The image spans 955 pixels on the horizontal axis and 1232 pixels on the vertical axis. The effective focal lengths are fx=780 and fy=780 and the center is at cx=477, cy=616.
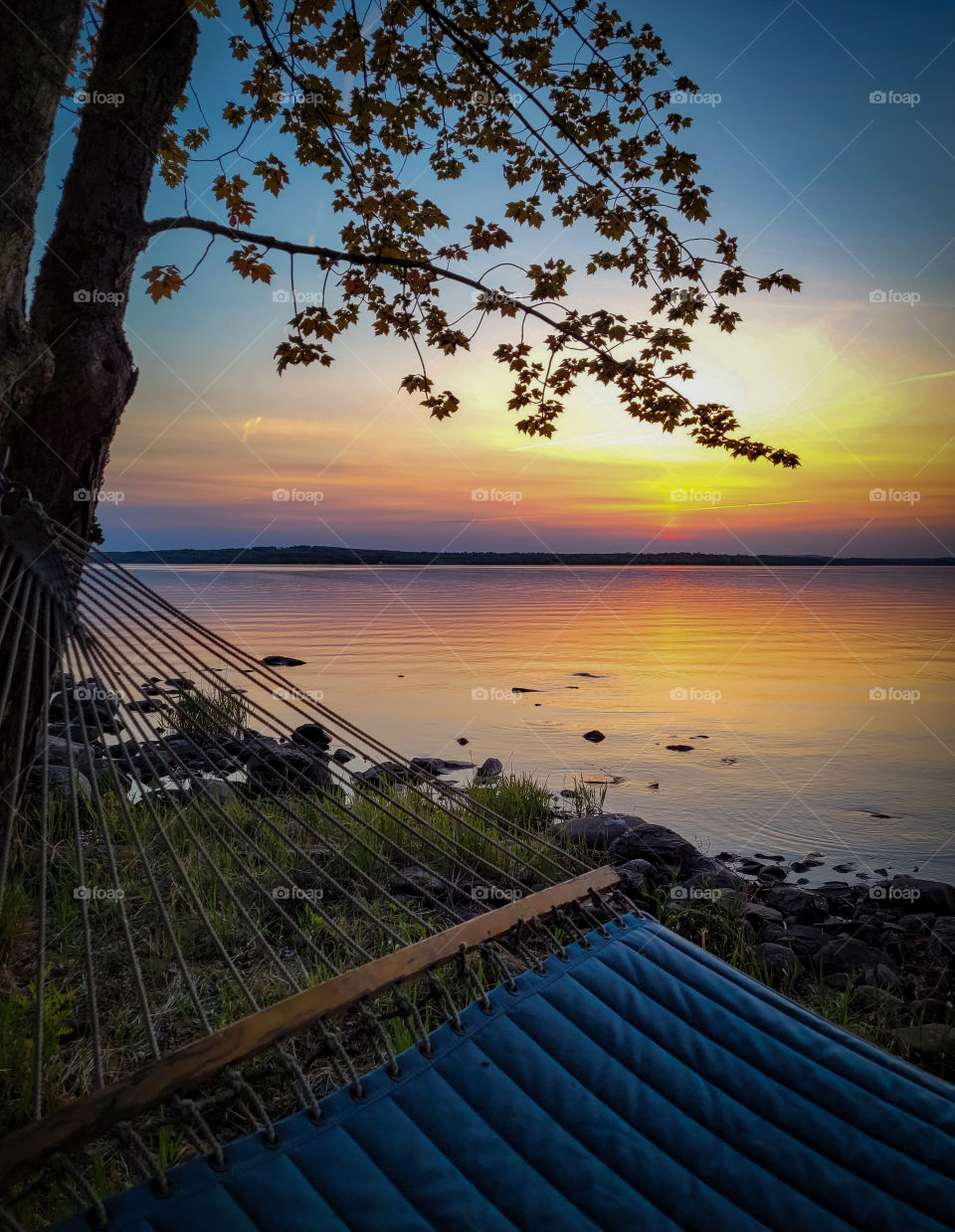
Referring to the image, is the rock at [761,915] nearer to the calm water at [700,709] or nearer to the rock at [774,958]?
the rock at [774,958]

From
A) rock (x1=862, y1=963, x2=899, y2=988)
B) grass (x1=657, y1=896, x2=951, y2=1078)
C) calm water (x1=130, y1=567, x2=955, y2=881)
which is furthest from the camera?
calm water (x1=130, y1=567, x2=955, y2=881)

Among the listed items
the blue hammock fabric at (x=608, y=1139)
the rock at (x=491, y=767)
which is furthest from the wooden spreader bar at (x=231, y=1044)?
the rock at (x=491, y=767)

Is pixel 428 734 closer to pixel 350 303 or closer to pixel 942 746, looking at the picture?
pixel 350 303

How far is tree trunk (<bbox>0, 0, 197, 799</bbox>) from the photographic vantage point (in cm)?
242

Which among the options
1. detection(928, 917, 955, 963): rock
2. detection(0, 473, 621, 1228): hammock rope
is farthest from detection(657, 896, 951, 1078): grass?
detection(0, 473, 621, 1228): hammock rope

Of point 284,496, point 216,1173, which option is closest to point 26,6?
point 216,1173

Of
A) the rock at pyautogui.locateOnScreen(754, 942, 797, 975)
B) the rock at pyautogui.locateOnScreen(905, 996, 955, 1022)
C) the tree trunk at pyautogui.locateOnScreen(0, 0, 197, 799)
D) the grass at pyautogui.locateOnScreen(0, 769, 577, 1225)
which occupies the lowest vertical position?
the grass at pyautogui.locateOnScreen(0, 769, 577, 1225)

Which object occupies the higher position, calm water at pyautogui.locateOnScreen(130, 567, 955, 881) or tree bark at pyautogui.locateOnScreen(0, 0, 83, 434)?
tree bark at pyautogui.locateOnScreen(0, 0, 83, 434)

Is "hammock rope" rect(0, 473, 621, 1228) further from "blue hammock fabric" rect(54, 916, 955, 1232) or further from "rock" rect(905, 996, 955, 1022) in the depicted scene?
"rock" rect(905, 996, 955, 1022)

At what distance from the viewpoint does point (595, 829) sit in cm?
360

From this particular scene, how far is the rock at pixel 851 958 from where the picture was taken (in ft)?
8.27

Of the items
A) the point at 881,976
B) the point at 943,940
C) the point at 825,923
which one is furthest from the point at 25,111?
the point at 943,940

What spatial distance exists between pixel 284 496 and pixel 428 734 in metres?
2.28

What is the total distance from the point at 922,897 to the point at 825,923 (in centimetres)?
61
